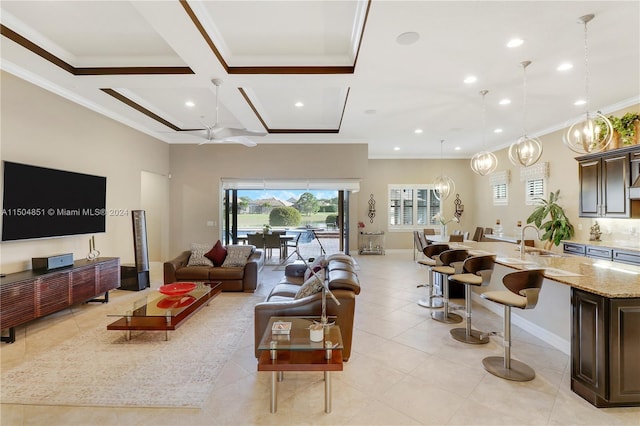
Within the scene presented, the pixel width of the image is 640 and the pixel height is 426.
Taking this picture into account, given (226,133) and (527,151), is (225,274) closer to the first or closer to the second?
(226,133)

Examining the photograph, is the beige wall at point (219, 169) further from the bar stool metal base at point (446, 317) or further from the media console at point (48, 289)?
the bar stool metal base at point (446, 317)

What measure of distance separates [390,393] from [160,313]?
8.44 feet

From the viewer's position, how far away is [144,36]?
10.7ft

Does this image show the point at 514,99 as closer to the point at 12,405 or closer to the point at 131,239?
the point at 12,405

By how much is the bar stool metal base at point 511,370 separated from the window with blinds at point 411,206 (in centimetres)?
726

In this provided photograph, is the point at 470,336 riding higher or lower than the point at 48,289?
lower

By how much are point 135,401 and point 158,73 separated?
368 centimetres

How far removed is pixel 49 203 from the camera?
13.3ft

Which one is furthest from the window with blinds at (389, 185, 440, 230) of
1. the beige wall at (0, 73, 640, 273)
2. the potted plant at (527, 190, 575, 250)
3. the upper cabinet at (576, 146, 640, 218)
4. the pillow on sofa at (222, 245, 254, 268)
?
the pillow on sofa at (222, 245, 254, 268)

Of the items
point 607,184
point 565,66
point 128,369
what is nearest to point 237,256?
point 128,369

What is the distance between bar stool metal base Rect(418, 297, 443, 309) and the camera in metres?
4.42

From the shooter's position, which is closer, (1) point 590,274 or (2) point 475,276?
(1) point 590,274

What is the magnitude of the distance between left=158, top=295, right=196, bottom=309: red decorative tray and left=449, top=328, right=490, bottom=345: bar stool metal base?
325 centimetres

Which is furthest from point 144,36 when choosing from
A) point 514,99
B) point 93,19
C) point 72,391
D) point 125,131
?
point 514,99
